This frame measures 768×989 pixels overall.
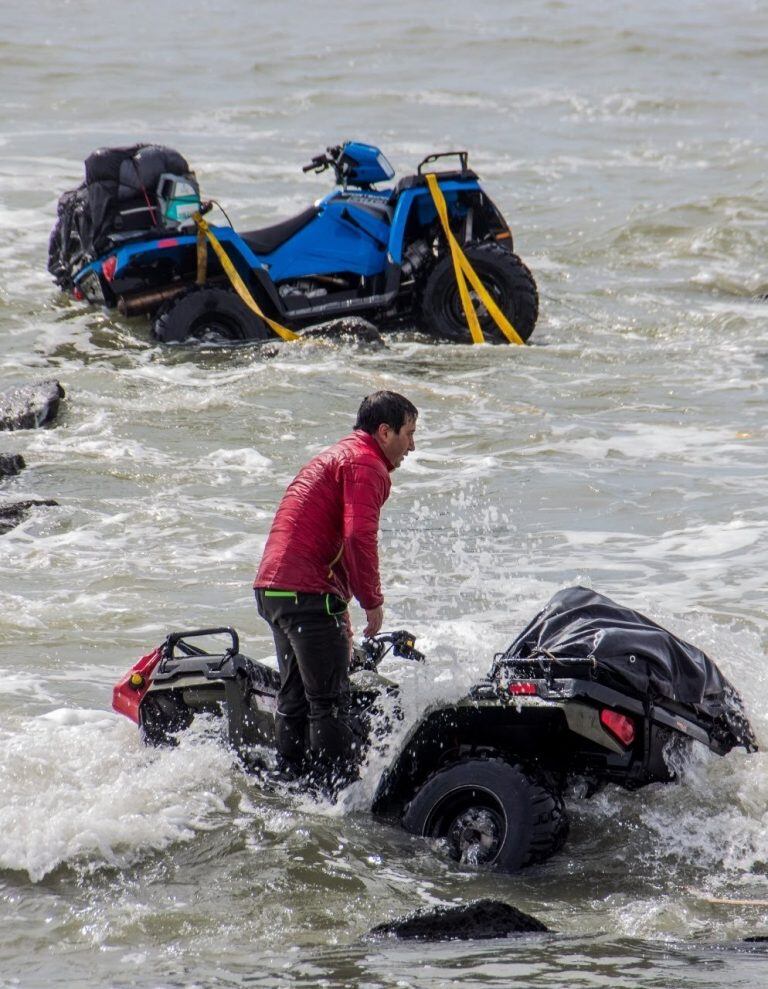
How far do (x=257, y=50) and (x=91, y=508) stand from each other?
929 inches

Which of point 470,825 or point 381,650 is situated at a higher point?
point 381,650

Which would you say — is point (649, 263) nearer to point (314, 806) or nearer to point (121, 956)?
point (314, 806)

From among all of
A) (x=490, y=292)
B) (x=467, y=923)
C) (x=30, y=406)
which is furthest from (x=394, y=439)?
(x=490, y=292)

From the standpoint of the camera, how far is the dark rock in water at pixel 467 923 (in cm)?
429

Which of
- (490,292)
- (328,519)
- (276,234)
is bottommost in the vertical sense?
(328,519)

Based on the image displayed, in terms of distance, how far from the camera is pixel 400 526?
9.66 metres

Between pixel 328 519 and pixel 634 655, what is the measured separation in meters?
1.26

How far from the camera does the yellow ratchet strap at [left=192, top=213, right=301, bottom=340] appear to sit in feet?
43.1

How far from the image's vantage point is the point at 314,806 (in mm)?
5523

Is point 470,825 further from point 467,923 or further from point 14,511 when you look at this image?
point 14,511

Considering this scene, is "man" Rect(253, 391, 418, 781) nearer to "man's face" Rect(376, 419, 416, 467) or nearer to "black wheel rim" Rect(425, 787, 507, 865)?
"man's face" Rect(376, 419, 416, 467)

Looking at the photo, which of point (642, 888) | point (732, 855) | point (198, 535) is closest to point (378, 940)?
point (642, 888)

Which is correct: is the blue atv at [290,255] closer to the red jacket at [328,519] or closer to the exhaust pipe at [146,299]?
the exhaust pipe at [146,299]

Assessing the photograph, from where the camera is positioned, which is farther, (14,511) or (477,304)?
(477,304)
